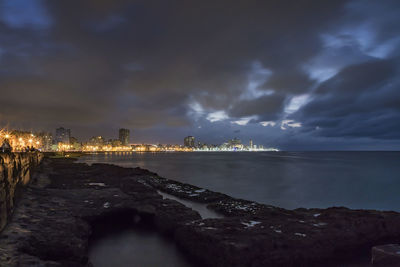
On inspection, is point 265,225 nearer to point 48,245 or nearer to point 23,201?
point 48,245

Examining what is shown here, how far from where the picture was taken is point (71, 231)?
9953mm

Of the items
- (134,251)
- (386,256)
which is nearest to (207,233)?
(134,251)

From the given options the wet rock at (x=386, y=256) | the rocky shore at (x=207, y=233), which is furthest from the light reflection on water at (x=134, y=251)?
the wet rock at (x=386, y=256)

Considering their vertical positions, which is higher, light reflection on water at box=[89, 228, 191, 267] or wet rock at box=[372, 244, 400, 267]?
wet rock at box=[372, 244, 400, 267]

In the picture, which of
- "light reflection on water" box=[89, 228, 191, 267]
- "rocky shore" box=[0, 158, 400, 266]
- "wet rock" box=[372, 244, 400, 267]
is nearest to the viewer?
"wet rock" box=[372, 244, 400, 267]

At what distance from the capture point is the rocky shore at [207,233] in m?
8.10

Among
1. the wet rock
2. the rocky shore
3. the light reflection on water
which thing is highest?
the wet rock

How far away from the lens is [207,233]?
9305 millimetres

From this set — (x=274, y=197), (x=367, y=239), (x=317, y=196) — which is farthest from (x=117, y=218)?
(x=317, y=196)

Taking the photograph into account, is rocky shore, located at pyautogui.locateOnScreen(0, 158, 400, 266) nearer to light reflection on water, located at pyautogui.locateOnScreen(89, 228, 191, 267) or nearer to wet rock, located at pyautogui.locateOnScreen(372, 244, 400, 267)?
light reflection on water, located at pyautogui.locateOnScreen(89, 228, 191, 267)

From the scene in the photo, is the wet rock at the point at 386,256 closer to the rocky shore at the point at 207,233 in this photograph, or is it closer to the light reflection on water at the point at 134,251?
the rocky shore at the point at 207,233

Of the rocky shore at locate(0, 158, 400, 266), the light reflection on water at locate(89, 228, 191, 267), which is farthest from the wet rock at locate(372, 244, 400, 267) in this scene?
the light reflection on water at locate(89, 228, 191, 267)

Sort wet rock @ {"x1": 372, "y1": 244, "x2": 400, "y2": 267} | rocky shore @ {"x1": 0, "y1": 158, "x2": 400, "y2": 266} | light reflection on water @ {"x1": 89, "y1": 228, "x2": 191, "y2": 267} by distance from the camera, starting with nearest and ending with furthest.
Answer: wet rock @ {"x1": 372, "y1": 244, "x2": 400, "y2": 267} → rocky shore @ {"x1": 0, "y1": 158, "x2": 400, "y2": 266} → light reflection on water @ {"x1": 89, "y1": 228, "x2": 191, "y2": 267}

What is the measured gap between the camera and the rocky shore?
810 cm
